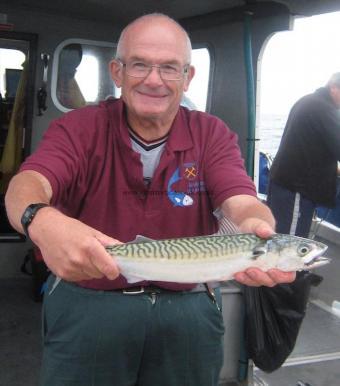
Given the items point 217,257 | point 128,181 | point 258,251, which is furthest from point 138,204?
point 258,251

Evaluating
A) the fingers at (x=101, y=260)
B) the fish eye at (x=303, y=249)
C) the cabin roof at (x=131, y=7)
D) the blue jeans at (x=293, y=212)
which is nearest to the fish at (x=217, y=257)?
the fish eye at (x=303, y=249)

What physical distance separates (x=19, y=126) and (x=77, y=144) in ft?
13.1

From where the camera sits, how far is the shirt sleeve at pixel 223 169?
2.21 meters

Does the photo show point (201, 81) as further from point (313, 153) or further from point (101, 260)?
point (101, 260)

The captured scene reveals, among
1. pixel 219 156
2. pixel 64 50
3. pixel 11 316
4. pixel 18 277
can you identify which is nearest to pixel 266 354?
pixel 219 156

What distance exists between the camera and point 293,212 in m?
Answer: 5.21

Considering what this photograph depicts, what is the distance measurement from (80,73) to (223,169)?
3.79 meters

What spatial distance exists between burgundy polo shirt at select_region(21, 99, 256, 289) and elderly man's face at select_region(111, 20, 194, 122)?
0.45 ft

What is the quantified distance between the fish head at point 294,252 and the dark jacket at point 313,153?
3435 millimetres

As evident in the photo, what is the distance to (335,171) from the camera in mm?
5195

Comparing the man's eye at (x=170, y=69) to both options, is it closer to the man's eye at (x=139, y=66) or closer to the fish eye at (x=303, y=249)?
the man's eye at (x=139, y=66)

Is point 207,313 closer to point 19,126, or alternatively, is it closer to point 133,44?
point 133,44

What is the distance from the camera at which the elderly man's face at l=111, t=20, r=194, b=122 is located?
2230mm

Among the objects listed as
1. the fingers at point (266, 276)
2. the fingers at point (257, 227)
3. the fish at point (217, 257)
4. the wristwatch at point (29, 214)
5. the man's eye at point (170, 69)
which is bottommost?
the fingers at point (266, 276)
